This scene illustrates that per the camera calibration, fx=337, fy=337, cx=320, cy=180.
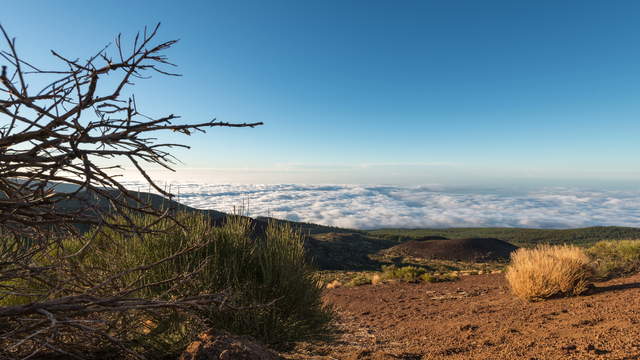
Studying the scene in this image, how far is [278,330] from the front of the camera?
14.5 ft

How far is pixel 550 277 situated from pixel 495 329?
2.87 m

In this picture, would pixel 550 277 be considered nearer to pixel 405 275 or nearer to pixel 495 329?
pixel 495 329

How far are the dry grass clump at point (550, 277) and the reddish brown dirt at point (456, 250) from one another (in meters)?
38.8

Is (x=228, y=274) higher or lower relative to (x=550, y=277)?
higher

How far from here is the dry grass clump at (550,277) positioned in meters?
7.93

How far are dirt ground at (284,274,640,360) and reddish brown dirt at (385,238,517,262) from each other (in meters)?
39.1

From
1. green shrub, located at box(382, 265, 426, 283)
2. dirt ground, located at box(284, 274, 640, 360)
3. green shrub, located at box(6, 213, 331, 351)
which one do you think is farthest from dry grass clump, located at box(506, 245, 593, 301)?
green shrub, located at box(382, 265, 426, 283)

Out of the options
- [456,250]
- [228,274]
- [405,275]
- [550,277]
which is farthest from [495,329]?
[456,250]

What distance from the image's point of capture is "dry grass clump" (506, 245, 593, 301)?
7.93 metres

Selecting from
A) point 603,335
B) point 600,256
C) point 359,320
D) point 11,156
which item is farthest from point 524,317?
point 600,256

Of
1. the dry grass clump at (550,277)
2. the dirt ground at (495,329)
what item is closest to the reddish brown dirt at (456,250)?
the dry grass clump at (550,277)

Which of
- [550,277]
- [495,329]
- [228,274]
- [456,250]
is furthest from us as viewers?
[456,250]

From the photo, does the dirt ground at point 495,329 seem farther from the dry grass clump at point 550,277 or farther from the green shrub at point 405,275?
A: the green shrub at point 405,275

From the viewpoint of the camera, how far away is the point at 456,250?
49.4 m
